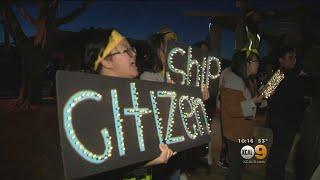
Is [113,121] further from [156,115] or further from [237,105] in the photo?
[237,105]

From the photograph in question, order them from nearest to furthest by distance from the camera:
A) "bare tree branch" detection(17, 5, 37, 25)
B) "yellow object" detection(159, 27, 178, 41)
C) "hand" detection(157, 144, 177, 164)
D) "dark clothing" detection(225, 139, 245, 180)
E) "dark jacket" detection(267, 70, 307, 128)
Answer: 1. "hand" detection(157, 144, 177, 164)
2. "yellow object" detection(159, 27, 178, 41)
3. "dark clothing" detection(225, 139, 245, 180)
4. "dark jacket" detection(267, 70, 307, 128)
5. "bare tree branch" detection(17, 5, 37, 25)

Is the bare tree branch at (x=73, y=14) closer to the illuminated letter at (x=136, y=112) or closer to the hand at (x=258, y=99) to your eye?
the hand at (x=258, y=99)

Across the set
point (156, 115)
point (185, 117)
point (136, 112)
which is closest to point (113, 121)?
point (136, 112)

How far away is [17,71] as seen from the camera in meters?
29.5

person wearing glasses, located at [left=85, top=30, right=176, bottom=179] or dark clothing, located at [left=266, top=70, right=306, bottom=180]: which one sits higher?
person wearing glasses, located at [left=85, top=30, right=176, bottom=179]

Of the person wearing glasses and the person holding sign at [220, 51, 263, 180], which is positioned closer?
the person wearing glasses

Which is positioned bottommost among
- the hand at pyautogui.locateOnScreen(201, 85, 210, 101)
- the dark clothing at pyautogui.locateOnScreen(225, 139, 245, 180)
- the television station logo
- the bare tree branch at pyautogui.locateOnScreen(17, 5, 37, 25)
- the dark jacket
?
the television station logo

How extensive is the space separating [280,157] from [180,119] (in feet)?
8.40

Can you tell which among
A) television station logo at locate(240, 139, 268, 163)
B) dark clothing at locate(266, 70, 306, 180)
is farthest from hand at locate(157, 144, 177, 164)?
television station logo at locate(240, 139, 268, 163)

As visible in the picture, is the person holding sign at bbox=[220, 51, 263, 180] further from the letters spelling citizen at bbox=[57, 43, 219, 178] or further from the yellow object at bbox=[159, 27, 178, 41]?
the letters spelling citizen at bbox=[57, 43, 219, 178]

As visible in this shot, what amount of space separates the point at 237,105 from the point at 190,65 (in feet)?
4.51

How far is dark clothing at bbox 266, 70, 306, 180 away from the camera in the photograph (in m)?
5.45

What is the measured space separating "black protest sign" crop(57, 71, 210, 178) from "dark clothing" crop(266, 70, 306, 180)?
243cm

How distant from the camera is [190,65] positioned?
4.09 meters
